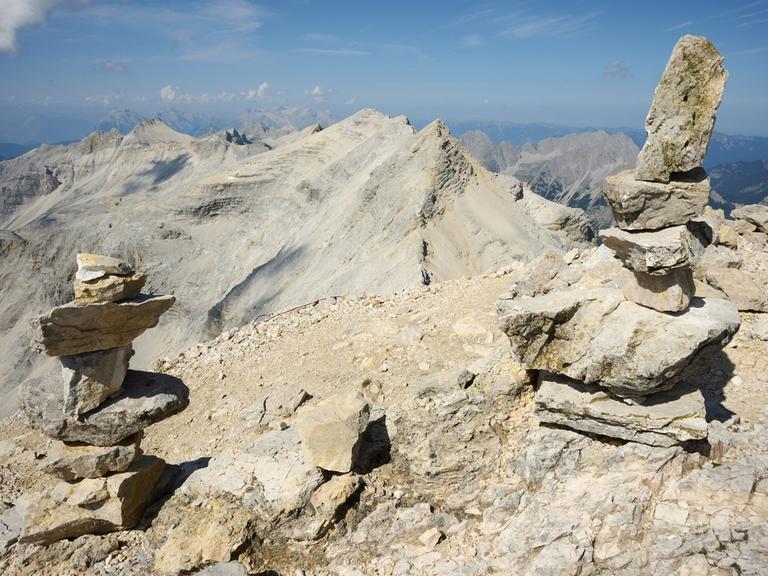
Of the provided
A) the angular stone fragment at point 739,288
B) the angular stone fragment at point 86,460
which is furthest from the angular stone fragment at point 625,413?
the angular stone fragment at point 86,460

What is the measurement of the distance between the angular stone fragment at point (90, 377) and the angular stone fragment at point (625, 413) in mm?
8384

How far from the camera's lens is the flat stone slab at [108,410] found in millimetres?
9258

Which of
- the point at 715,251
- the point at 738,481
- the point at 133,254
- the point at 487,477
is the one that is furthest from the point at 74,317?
the point at 133,254

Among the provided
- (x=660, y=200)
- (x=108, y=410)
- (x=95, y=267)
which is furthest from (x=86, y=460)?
(x=660, y=200)

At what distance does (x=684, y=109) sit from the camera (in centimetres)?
755

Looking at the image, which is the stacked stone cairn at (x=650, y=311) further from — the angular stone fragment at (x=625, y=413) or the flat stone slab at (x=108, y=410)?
the flat stone slab at (x=108, y=410)

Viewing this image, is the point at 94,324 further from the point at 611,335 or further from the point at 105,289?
the point at 611,335

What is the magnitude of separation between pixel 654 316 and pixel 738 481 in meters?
3.03

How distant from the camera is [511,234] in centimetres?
3750

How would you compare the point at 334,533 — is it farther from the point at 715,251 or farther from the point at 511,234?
the point at 511,234

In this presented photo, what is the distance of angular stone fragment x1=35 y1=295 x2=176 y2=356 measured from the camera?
829 cm

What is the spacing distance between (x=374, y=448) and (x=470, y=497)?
7.66 feet

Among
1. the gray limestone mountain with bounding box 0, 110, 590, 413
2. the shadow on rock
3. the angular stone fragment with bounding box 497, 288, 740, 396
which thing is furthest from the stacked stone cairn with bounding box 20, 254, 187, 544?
the gray limestone mountain with bounding box 0, 110, 590, 413

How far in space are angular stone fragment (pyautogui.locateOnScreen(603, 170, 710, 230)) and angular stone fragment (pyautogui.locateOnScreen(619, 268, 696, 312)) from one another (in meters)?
0.88
